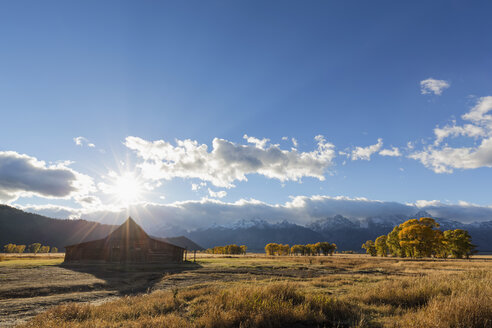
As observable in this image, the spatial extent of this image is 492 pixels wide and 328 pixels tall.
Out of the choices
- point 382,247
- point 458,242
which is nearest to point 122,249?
point 458,242

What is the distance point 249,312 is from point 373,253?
115 m

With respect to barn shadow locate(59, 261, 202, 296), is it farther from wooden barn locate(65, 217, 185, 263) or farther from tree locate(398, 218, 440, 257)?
tree locate(398, 218, 440, 257)

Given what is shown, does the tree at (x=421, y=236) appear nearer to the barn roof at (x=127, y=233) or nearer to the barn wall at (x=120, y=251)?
the barn wall at (x=120, y=251)

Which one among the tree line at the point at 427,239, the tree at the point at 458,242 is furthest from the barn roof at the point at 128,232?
the tree at the point at 458,242

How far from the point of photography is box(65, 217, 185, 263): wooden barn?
159 feet

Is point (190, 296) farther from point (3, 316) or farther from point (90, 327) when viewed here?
point (3, 316)

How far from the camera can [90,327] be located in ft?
23.6

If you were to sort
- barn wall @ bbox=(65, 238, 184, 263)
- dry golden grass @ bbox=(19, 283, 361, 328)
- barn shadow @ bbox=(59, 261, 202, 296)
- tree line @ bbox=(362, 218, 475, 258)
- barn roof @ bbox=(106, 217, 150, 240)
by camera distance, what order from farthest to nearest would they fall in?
tree line @ bbox=(362, 218, 475, 258)
barn roof @ bbox=(106, 217, 150, 240)
barn wall @ bbox=(65, 238, 184, 263)
barn shadow @ bbox=(59, 261, 202, 296)
dry golden grass @ bbox=(19, 283, 361, 328)

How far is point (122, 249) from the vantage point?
48.3 m

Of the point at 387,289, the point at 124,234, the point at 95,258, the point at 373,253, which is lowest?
the point at 373,253

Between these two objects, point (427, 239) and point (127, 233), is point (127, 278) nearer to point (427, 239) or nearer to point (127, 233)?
point (127, 233)

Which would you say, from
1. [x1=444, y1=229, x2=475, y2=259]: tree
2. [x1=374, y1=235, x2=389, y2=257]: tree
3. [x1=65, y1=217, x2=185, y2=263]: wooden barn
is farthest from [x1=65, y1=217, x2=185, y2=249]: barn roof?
[x1=374, y1=235, x2=389, y2=257]: tree

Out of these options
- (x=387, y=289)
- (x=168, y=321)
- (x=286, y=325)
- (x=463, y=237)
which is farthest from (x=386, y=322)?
(x=463, y=237)

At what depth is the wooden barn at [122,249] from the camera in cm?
4853
